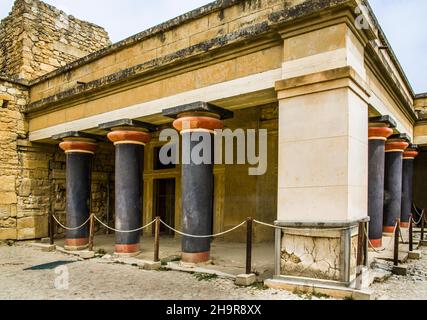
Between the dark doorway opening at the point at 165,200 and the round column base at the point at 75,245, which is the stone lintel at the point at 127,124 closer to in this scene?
the round column base at the point at 75,245

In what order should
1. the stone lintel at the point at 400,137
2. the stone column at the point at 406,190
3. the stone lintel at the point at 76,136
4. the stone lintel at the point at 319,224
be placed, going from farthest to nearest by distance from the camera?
the stone column at the point at 406,190
the stone lintel at the point at 400,137
the stone lintel at the point at 76,136
the stone lintel at the point at 319,224

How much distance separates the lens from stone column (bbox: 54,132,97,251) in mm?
8984

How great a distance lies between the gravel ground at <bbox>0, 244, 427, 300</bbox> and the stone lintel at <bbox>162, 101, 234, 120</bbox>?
279 centimetres

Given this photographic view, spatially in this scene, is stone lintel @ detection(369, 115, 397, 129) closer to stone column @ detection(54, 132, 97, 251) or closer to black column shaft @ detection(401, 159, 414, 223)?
black column shaft @ detection(401, 159, 414, 223)

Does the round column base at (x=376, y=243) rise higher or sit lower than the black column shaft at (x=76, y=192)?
lower

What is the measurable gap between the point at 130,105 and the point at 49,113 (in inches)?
132

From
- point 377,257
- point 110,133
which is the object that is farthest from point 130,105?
point 377,257

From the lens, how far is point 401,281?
5438 mm

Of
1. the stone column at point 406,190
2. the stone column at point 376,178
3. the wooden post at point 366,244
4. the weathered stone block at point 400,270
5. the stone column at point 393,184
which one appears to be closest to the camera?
the wooden post at point 366,244

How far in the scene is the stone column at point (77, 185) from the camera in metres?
8.98

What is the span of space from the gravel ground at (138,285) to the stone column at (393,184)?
8.32 feet

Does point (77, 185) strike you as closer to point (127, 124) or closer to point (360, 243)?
point (127, 124)

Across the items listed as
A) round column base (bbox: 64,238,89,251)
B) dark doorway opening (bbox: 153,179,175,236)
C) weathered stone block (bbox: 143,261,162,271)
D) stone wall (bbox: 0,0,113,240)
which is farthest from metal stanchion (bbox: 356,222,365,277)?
stone wall (bbox: 0,0,113,240)

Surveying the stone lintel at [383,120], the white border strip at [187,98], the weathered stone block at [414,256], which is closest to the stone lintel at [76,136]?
the white border strip at [187,98]
